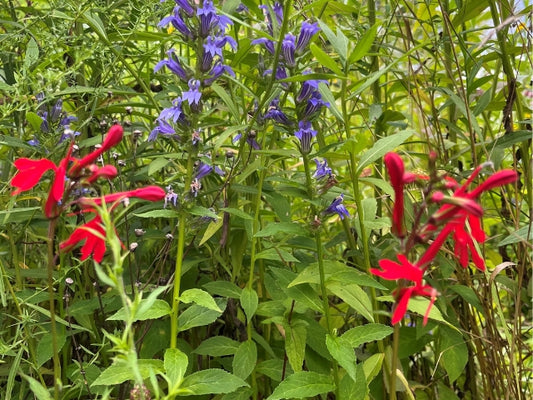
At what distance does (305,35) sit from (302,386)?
597mm

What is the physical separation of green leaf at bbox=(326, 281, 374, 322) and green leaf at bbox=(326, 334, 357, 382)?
8cm

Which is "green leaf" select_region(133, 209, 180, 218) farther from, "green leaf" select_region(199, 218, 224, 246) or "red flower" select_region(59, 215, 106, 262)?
"red flower" select_region(59, 215, 106, 262)

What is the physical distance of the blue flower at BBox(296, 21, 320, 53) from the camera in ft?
3.60

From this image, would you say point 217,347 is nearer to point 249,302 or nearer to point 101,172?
point 249,302

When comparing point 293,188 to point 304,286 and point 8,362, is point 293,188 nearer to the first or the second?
point 304,286

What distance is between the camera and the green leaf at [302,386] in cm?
98

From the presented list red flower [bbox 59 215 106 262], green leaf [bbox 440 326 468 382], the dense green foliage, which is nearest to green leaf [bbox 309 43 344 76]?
the dense green foliage

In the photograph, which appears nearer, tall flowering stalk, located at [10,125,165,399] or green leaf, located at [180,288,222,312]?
tall flowering stalk, located at [10,125,165,399]

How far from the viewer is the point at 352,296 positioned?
1.12 m

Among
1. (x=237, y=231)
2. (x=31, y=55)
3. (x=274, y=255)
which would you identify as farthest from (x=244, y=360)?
(x=31, y=55)

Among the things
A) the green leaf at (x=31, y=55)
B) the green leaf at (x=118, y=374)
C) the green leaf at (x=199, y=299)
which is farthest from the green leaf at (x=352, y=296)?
the green leaf at (x=31, y=55)

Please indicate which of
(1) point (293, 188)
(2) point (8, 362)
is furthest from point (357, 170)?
(2) point (8, 362)

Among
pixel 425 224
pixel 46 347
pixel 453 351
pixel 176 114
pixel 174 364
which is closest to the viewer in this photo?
pixel 425 224

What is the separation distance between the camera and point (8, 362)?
1297 mm
